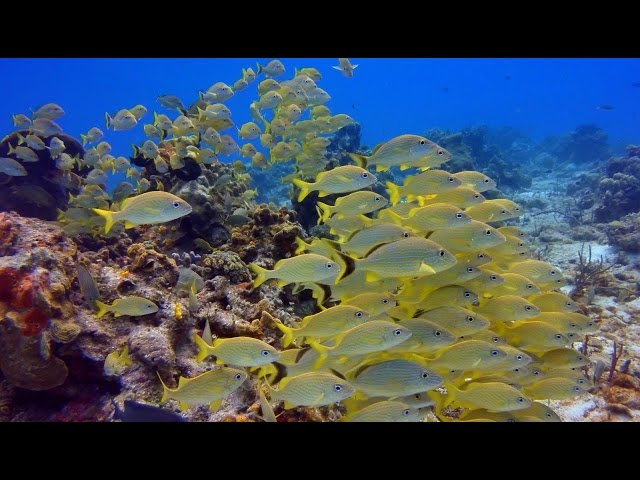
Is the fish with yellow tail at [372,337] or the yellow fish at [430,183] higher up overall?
the yellow fish at [430,183]

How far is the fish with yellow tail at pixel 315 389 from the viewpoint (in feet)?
9.92

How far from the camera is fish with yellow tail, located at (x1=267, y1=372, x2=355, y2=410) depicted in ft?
9.92

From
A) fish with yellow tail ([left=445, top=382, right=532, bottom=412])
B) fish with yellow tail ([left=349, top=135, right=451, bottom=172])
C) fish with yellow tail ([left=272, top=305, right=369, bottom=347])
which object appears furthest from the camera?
fish with yellow tail ([left=349, top=135, right=451, bottom=172])

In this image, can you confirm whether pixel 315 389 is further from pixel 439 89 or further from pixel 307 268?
pixel 439 89

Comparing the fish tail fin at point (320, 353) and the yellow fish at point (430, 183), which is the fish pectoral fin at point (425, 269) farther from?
the yellow fish at point (430, 183)

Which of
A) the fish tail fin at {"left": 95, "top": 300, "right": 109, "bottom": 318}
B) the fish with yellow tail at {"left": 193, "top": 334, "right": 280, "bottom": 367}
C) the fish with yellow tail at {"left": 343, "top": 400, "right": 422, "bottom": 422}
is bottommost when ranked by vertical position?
the fish with yellow tail at {"left": 343, "top": 400, "right": 422, "bottom": 422}

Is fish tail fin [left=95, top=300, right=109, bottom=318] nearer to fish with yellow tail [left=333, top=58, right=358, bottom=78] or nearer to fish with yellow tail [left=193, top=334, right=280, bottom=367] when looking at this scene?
fish with yellow tail [left=193, top=334, right=280, bottom=367]

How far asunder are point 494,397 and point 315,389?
1497 millimetres

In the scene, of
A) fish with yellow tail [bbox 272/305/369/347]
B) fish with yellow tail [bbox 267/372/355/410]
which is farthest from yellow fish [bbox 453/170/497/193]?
fish with yellow tail [bbox 267/372/355/410]

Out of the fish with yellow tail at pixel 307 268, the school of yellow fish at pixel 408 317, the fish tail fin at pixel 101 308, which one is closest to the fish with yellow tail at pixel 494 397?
the school of yellow fish at pixel 408 317

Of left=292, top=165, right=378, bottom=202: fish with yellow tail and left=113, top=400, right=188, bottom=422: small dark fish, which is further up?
left=292, top=165, right=378, bottom=202: fish with yellow tail

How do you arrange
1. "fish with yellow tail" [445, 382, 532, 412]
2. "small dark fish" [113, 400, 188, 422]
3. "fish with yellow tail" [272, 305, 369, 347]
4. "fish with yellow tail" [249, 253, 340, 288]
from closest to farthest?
"small dark fish" [113, 400, 188, 422], "fish with yellow tail" [445, 382, 532, 412], "fish with yellow tail" [272, 305, 369, 347], "fish with yellow tail" [249, 253, 340, 288]
